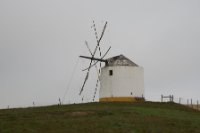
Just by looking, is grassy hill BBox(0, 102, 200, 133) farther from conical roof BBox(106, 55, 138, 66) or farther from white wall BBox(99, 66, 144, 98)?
conical roof BBox(106, 55, 138, 66)

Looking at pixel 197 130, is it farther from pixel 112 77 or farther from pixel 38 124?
pixel 112 77

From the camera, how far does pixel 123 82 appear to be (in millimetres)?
57312

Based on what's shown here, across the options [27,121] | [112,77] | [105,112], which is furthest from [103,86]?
[27,121]

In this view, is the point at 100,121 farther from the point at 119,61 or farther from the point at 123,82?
the point at 119,61

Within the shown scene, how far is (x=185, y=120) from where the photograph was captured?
40156mm

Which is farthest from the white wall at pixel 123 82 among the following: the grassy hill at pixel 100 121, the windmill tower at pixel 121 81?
the grassy hill at pixel 100 121

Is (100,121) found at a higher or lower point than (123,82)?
lower

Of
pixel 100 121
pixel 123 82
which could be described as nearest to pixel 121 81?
pixel 123 82

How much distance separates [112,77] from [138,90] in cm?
334

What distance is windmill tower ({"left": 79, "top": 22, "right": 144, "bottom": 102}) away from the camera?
5728cm

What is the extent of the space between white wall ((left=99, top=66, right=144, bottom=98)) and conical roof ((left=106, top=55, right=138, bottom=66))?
661 mm

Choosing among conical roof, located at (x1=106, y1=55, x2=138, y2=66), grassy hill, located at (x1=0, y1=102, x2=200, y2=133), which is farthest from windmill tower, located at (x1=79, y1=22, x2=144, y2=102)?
grassy hill, located at (x1=0, y1=102, x2=200, y2=133)

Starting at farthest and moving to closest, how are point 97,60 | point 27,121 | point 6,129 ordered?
point 97,60
point 27,121
point 6,129

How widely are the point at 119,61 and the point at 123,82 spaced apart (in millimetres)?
3146
